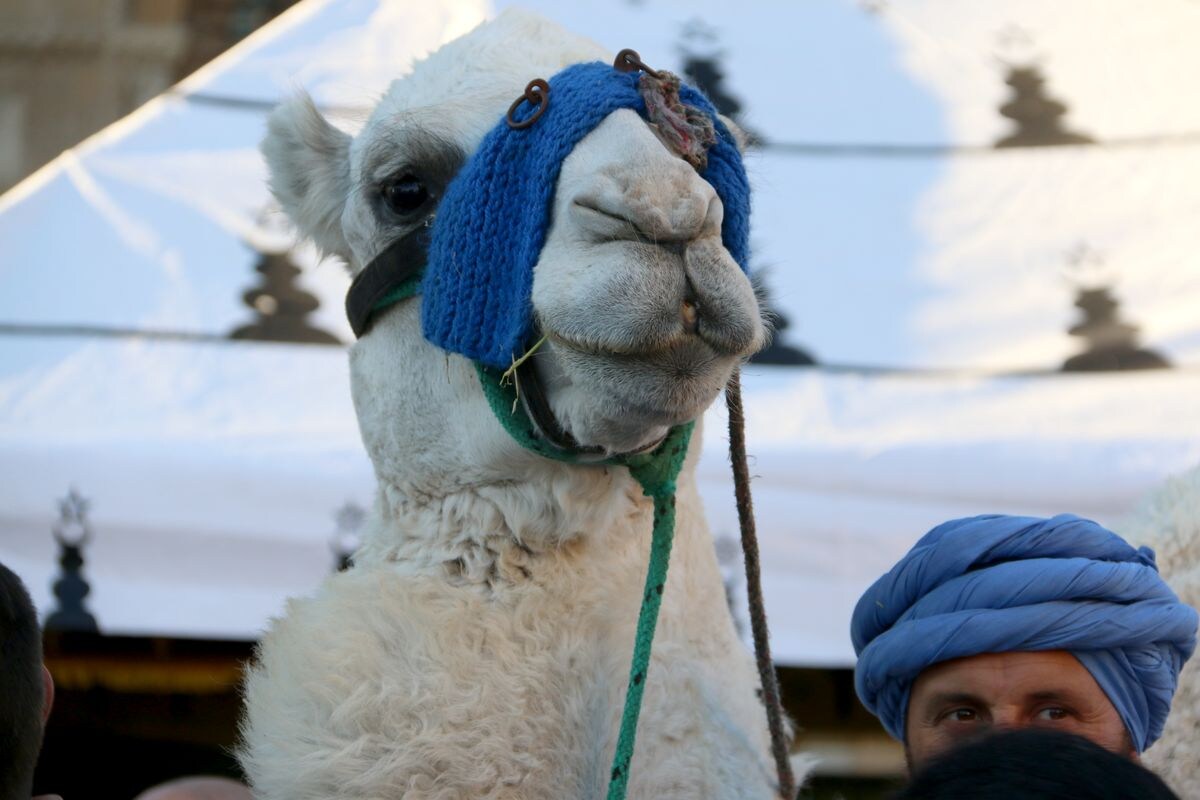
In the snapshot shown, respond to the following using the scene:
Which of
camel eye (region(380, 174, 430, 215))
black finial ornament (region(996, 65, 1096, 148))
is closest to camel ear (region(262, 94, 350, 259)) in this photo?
camel eye (region(380, 174, 430, 215))

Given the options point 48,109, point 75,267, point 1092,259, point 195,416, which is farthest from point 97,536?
point 1092,259

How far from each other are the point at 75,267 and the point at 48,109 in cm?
112

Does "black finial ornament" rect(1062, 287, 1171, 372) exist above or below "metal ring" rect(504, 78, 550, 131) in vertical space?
above

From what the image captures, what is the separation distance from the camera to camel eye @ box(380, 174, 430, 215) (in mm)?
1909

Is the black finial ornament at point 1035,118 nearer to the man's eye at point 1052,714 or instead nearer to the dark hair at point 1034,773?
the man's eye at point 1052,714

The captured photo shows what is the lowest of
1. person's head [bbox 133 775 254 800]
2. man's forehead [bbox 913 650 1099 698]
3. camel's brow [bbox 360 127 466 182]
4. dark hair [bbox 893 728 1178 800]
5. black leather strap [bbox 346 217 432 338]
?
person's head [bbox 133 775 254 800]

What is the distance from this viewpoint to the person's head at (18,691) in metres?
1.53

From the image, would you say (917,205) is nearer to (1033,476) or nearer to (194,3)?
(1033,476)

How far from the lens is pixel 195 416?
13.4ft

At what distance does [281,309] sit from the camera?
4418mm

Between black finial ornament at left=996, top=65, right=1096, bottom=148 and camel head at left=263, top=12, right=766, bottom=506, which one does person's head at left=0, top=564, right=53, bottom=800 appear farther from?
black finial ornament at left=996, top=65, right=1096, bottom=148

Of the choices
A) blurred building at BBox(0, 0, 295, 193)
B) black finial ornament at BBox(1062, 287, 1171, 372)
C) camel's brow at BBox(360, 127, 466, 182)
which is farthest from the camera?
blurred building at BBox(0, 0, 295, 193)

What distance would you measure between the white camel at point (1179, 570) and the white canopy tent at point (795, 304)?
4.72 ft

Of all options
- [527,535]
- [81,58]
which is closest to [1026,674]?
[527,535]
